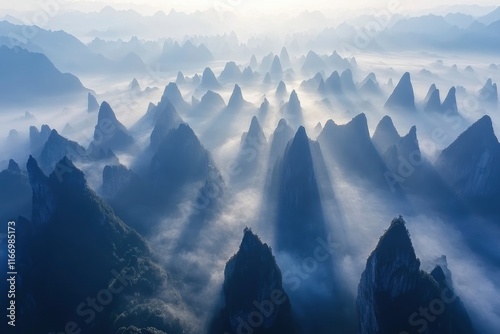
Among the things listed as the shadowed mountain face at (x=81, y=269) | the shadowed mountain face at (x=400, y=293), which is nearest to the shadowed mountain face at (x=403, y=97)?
the shadowed mountain face at (x=400, y=293)

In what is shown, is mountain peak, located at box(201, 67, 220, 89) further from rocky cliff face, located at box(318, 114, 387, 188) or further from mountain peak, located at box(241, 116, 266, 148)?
rocky cliff face, located at box(318, 114, 387, 188)

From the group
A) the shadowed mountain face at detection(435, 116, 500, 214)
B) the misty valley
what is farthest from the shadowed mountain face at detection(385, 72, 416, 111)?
the shadowed mountain face at detection(435, 116, 500, 214)

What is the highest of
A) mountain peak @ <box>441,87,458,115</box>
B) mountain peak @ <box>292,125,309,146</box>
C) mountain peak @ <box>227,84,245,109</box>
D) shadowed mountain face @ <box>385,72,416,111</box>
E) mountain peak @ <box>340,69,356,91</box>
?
mountain peak @ <box>340,69,356,91</box>

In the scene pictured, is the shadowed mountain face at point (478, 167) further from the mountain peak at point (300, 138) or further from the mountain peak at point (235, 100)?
the mountain peak at point (235, 100)

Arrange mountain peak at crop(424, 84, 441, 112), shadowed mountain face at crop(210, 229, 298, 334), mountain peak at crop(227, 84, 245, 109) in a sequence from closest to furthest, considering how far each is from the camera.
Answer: shadowed mountain face at crop(210, 229, 298, 334) → mountain peak at crop(424, 84, 441, 112) → mountain peak at crop(227, 84, 245, 109)

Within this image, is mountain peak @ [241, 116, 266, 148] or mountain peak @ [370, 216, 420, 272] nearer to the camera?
mountain peak @ [370, 216, 420, 272]

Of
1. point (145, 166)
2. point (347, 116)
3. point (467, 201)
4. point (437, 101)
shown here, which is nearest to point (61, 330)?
point (145, 166)
